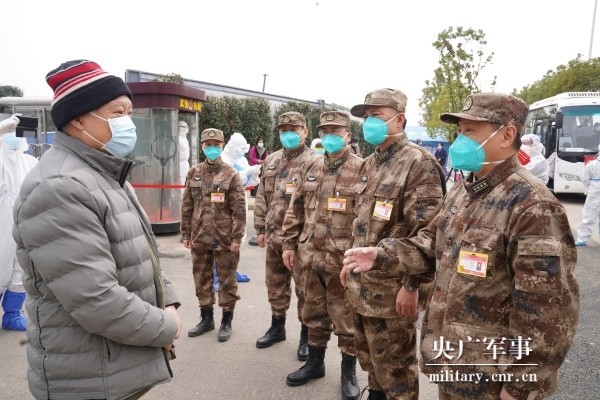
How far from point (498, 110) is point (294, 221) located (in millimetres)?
2185

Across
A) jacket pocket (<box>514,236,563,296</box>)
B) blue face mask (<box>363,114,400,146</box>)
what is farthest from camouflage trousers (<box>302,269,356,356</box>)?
jacket pocket (<box>514,236,563,296</box>)

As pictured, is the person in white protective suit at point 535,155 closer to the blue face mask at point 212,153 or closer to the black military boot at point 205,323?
the blue face mask at point 212,153

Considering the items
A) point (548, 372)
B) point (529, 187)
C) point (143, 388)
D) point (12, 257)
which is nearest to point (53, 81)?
point (143, 388)

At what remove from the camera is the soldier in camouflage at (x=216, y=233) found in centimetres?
436

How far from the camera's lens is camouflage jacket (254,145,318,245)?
4.30 metres

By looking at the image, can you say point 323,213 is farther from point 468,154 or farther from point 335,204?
point 468,154

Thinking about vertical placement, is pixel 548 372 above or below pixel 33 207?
below

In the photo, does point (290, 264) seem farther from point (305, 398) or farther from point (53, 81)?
point (53, 81)

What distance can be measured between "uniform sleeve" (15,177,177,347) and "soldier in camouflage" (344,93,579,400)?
1.32 meters

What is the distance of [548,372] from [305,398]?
6.71 ft

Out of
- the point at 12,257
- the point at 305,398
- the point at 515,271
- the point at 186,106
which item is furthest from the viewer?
the point at 186,106

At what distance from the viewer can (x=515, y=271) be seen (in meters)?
1.65

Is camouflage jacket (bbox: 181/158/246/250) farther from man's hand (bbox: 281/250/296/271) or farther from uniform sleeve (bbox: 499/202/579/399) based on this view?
uniform sleeve (bbox: 499/202/579/399)

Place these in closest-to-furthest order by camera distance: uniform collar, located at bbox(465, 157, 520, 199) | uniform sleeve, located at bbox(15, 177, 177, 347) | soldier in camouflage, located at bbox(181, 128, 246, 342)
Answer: uniform sleeve, located at bbox(15, 177, 177, 347) < uniform collar, located at bbox(465, 157, 520, 199) < soldier in camouflage, located at bbox(181, 128, 246, 342)
